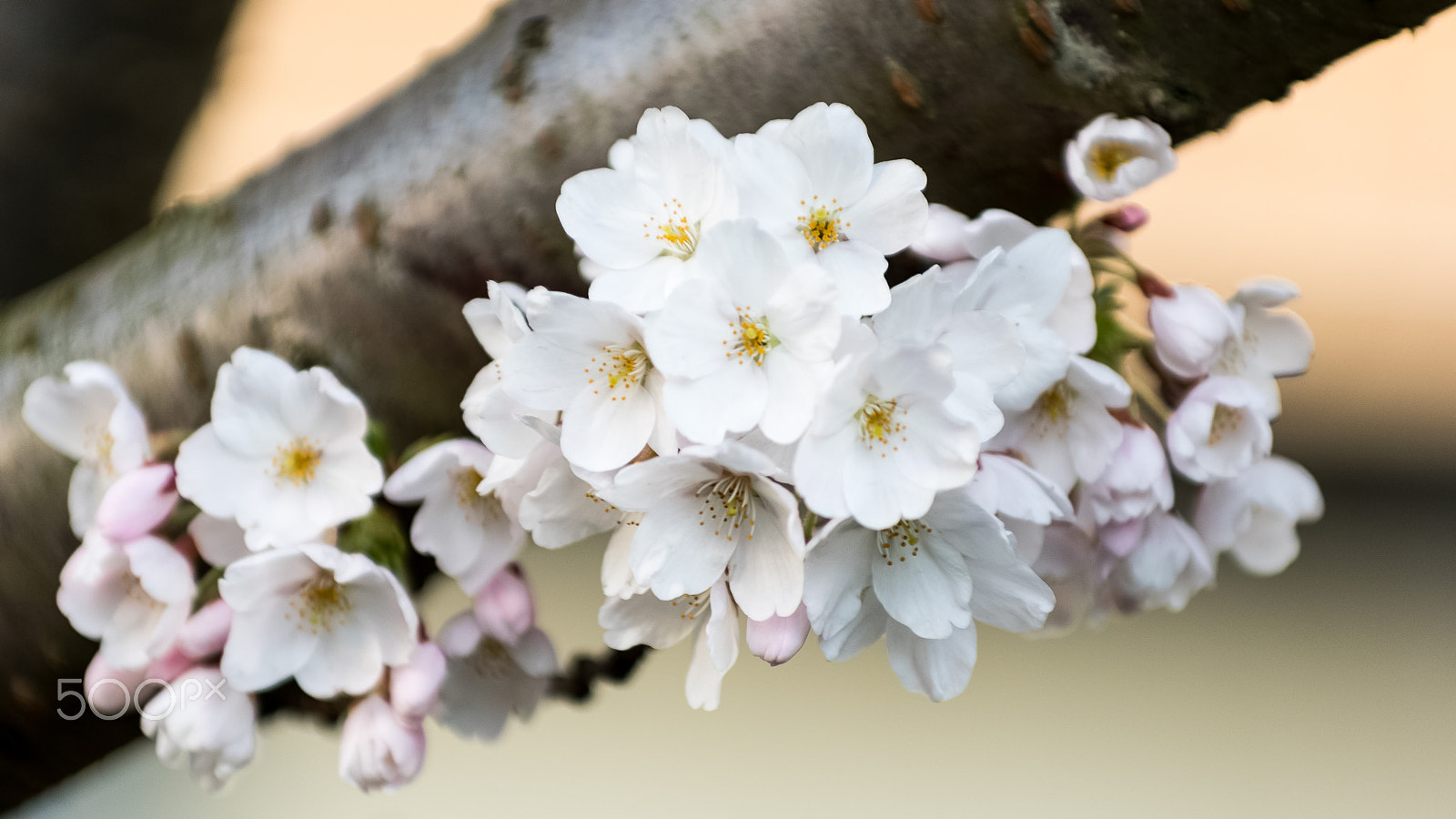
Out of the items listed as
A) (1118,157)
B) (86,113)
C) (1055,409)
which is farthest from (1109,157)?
(86,113)

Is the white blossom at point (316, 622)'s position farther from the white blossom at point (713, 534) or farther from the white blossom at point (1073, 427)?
the white blossom at point (1073, 427)

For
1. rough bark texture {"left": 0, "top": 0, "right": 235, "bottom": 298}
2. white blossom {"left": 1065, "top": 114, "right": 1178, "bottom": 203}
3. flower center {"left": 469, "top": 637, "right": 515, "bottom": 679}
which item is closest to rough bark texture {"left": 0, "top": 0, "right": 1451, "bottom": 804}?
white blossom {"left": 1065, "top": 114, "right": 1178, "bottom": 203}

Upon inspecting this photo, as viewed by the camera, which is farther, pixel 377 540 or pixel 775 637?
pixel 377 540

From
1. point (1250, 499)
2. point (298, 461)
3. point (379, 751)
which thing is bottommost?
point (1250, 499)

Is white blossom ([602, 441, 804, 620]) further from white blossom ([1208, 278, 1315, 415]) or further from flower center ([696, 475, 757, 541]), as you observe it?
white blossom ([1208, 278, 1315, 415])

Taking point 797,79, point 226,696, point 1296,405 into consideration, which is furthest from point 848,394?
point 1296,405

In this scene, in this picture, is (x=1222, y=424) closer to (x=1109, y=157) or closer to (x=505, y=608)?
(x=1109, y=157)
